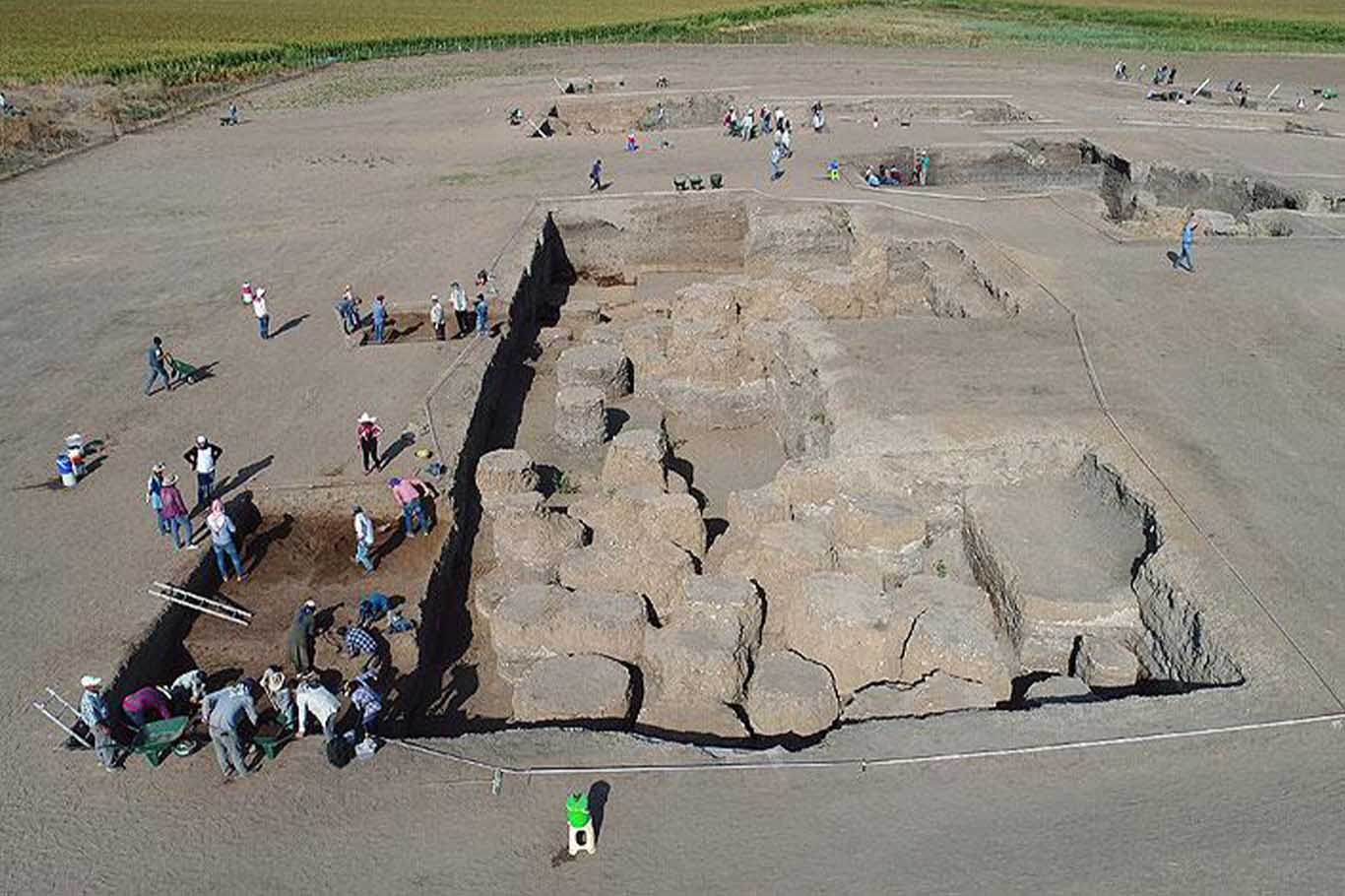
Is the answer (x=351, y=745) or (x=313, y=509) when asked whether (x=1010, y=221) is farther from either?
(x=351, y=745)

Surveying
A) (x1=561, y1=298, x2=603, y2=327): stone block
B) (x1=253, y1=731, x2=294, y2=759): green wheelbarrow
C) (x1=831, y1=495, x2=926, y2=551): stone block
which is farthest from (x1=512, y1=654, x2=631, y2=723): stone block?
(x1=561, y1=298, x2=603, y2=327): stone block

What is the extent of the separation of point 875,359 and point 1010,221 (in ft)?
30.3

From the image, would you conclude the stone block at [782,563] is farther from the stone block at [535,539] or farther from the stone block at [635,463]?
the stone block at [635,463]

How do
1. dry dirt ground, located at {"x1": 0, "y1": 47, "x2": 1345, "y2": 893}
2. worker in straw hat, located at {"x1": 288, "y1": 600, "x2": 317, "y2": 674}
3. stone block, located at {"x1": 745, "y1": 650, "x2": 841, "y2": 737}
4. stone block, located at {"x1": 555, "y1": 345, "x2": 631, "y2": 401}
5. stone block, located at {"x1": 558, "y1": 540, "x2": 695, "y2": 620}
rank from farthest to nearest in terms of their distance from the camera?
1. stone block, located at {"x1": 555, "y1": 345, "x2": 631, "y2": 401}
2. stone block, located at {"x1": 558, "y1": 540, "x2": 695, "y2": 620}
3. worker in straw hat, located at {"x1": 288, "y1": 600, "x2": 317, "y2": 674}
4. stone block, located at {"x1": 745, "y1": 650, "x2": 841, "y2": 737}
5. dry dirt ground, located at {"x1": 0, "y1": 47, "x2": 1345, "y2": 893}

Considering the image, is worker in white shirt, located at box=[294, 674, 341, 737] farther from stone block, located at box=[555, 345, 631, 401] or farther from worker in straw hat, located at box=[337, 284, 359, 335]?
worker in straw hat, located at box=[337, 284, 359, 335]

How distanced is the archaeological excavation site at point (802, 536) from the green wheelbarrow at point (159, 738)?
231 centimetres

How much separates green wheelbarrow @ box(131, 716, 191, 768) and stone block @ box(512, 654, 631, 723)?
2719mm

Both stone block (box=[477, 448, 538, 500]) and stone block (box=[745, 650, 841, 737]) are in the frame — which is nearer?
stone block (box=[745, 650, 841, 737])

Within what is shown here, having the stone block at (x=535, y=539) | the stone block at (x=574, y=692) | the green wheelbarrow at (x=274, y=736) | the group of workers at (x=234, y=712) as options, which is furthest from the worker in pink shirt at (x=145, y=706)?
the stone block at (x=535, y=539)

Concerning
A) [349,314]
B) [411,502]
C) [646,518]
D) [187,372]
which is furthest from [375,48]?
[646,518]

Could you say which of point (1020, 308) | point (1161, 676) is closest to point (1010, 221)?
point (1020, 308)

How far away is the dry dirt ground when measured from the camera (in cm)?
657

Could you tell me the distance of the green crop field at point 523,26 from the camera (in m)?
50.8

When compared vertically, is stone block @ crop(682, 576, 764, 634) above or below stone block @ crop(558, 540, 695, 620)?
above
